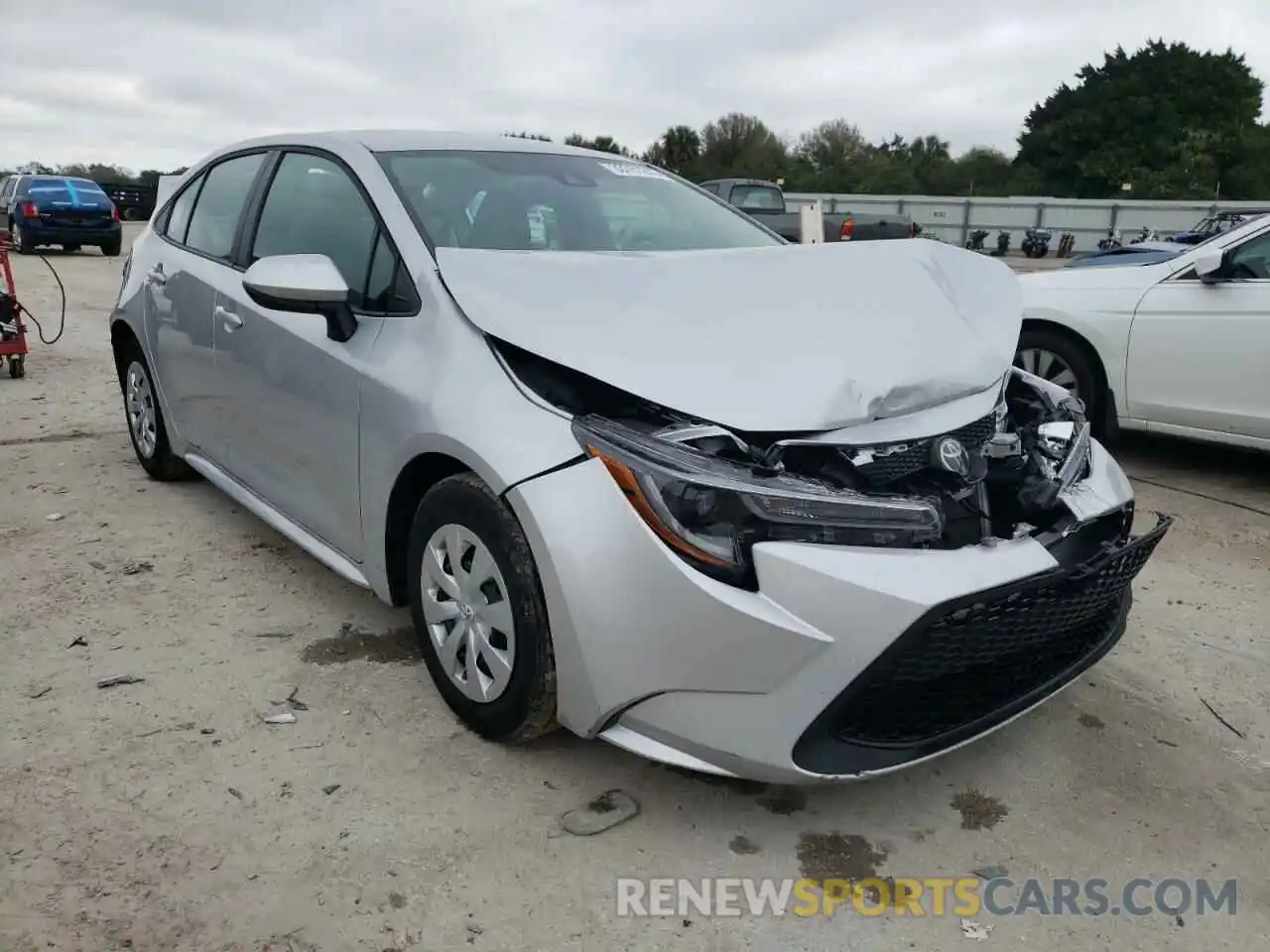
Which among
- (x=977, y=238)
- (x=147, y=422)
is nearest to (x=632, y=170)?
(x=147, y=422)

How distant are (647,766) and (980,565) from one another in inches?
39.4

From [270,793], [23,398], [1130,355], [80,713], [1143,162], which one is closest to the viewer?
[270,793]

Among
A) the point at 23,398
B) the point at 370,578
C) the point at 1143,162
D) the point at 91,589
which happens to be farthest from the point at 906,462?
the point at 1143,162

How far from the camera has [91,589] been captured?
3.49 meters

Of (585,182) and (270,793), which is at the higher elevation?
(585,182)

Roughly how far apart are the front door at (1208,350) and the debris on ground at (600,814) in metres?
3.88

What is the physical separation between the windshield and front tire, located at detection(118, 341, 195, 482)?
2.06m

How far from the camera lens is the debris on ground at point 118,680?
112 inches

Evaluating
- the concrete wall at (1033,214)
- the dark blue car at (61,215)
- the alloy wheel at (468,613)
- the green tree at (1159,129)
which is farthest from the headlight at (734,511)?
the green tree at (1159,129)

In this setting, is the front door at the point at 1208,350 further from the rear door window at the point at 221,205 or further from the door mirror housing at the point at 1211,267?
the rear door window at the point at 221,205

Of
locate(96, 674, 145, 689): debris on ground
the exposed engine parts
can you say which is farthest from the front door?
locate(96, 674, 145, 689): debris on ground

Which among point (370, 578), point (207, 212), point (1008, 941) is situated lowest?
point (1008, 941)

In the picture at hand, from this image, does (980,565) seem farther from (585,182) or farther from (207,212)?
(207,212)

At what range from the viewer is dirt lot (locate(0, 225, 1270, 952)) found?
199 cm
